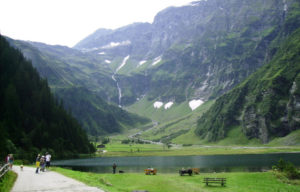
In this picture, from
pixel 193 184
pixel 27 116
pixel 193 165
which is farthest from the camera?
pixel 27 116

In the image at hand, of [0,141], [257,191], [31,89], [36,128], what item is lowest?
[257,191]

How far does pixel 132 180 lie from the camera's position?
201 ft

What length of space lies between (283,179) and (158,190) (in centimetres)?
3063

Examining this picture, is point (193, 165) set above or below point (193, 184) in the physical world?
above

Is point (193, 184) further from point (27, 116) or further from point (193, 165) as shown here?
point (27, 116)

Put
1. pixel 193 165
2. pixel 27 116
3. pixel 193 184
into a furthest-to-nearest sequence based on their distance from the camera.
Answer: pixel 27 116 < pixel 193 165 < pixel 193 184

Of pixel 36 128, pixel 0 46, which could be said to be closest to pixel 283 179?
pixel 36 128

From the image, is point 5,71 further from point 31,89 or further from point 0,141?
point 0,141

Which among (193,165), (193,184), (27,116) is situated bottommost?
(193,184)

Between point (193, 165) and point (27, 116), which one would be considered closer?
point (193, 165)

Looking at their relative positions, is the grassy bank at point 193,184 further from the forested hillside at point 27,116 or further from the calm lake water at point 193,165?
the forested hillside at point 27,116

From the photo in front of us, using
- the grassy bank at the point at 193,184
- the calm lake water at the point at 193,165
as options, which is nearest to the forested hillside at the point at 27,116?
the calm lake water at the point at 193,165

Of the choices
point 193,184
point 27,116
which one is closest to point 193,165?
point 193,184

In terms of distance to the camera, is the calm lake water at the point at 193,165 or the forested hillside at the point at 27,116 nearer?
the calm lake water at the point at 193,165
